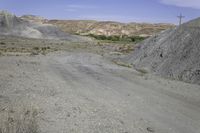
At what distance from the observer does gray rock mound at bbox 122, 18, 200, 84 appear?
22672 millimetres

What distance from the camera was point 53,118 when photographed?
35.7 feet

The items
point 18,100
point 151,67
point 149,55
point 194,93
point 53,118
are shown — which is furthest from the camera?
point 149,55

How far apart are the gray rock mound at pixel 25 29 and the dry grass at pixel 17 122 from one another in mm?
97627

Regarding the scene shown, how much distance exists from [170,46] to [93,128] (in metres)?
19.1

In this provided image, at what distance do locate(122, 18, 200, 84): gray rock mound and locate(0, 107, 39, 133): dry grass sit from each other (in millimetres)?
12449

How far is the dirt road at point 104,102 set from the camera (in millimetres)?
10555

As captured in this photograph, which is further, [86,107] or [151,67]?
[151,67]

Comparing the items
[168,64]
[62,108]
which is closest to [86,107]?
[62,108]

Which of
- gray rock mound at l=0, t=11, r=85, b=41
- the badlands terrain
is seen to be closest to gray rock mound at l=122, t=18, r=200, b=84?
the badlands terrain

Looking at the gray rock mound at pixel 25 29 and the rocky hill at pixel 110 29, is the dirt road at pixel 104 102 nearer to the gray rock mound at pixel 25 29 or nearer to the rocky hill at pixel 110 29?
the gray rock mound at pixel 25 29

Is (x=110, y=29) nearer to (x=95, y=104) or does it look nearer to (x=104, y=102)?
(x=104, y=102)

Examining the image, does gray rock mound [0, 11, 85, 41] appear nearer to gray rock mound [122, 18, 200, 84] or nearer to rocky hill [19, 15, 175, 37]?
rocky hill [19, 15, 175, 37]

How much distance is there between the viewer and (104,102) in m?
13.9

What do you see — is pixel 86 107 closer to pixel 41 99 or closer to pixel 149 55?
pixel 41 99
